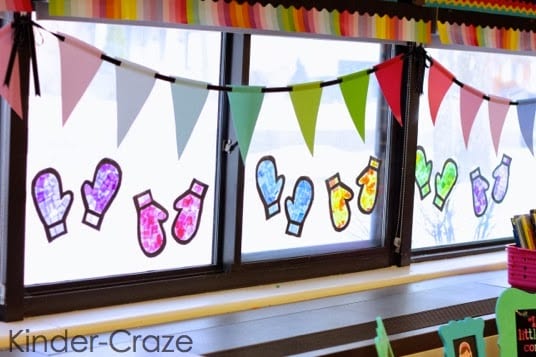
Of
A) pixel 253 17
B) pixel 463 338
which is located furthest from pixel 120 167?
pixel 463 338

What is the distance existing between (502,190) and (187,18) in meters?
2.34

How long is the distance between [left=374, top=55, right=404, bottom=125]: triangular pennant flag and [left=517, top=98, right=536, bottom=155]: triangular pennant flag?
87 cm

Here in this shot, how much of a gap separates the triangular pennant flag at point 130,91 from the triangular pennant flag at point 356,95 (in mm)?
877

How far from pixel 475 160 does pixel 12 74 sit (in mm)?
2598

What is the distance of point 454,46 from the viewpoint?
4.18 meters

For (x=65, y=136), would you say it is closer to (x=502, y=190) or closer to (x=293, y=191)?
(x=293, y=191)

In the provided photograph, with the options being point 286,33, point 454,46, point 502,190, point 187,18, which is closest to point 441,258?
point 502,190

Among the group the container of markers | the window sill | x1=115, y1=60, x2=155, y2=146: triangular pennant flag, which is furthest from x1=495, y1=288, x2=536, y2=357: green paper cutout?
x1=115, y1=60, x2=155, y2=146: triangular pennant flag

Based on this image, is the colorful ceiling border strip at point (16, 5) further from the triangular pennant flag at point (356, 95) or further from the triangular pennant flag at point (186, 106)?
the triangular pennant flag at point (356, 95)

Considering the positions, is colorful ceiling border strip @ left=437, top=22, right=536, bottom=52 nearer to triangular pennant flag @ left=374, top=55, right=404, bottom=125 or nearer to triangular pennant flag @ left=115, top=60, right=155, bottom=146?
triangular pennant flag @ left=374, top=55, right=404, bottom=125

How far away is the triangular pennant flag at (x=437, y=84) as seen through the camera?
4062mm

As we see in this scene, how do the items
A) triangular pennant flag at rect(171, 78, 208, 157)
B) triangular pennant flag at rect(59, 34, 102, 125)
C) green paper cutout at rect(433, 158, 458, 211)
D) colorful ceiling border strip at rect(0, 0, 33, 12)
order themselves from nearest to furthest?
colorful ceiling border strip at rect(0, 0, 33, 12) → triangular pennant flag at rect(59, 34, 102, 125) → triangular pennant flag at rect(171, 78, 208, 157) → green paper cutout at rect(433, 158, 458, 211)

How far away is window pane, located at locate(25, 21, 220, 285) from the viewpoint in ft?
9.80

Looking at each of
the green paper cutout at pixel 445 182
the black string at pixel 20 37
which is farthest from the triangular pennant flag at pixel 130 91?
the green paper cutout at pixel 445 182
